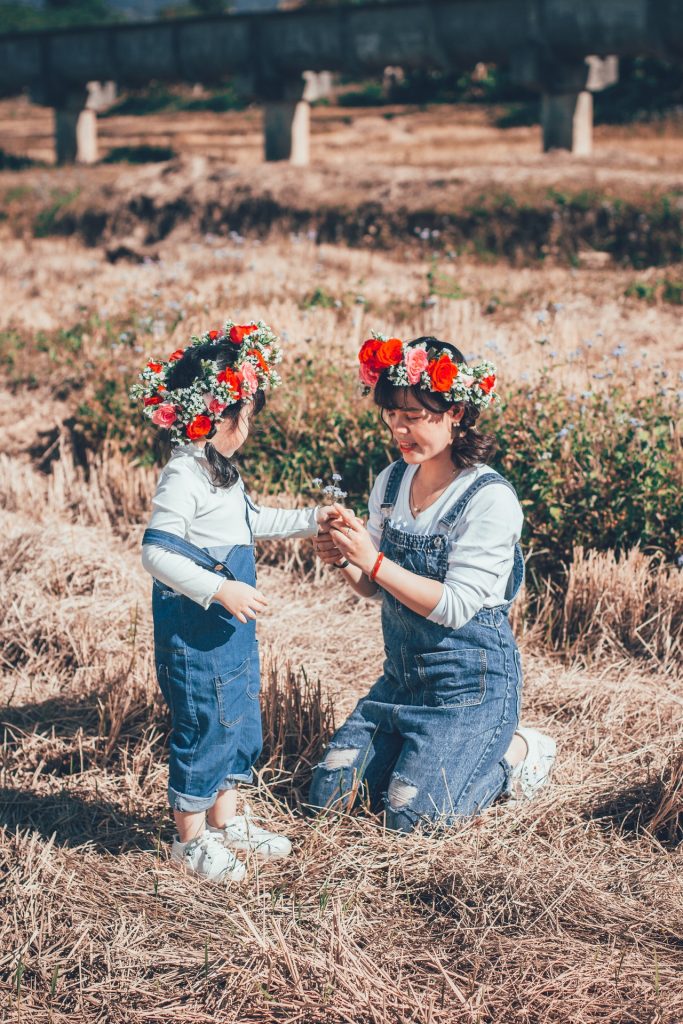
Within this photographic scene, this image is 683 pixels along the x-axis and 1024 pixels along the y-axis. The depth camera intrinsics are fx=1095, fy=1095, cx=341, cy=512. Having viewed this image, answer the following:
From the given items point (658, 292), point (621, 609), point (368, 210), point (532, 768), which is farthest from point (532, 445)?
point (368, 210)

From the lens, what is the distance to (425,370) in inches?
125

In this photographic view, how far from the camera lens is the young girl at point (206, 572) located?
121 inches

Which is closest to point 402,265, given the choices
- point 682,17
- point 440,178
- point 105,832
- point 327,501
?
point 440,178

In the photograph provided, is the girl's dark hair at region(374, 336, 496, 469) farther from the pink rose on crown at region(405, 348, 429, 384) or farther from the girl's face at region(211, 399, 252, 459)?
the girl's face at region(211, 399, 252, 459)

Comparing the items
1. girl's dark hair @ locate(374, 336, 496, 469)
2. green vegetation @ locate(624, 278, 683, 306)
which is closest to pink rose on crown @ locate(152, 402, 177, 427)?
girl's dark hair @ locate(374, 336, 496, 469)

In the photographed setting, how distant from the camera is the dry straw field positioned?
273 centimetres

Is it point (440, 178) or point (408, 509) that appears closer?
point (408, 509)

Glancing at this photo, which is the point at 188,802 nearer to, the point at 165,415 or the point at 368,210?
the point at 165,415

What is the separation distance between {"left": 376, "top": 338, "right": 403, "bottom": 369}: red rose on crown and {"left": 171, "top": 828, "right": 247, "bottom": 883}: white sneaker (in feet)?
4.85

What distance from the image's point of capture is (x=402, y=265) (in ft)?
35.2

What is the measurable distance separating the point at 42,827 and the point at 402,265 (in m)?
8.20

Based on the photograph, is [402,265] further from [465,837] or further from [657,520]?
[465,837]

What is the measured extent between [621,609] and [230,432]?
2.09 m

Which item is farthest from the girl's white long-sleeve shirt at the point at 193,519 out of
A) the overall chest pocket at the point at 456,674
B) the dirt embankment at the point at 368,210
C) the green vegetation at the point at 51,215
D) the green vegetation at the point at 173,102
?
the green vegetation at the point at 173,102
